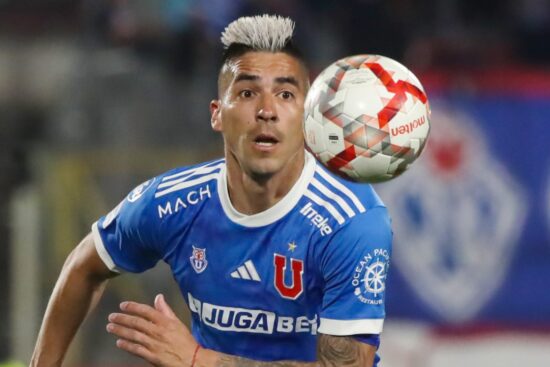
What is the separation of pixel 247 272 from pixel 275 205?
0.31 metres

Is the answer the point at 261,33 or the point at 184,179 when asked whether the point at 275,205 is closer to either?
the point at 184,179

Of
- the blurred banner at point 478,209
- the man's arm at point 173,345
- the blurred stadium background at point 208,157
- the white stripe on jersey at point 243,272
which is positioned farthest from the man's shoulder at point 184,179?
the blurred banner at point 478,209

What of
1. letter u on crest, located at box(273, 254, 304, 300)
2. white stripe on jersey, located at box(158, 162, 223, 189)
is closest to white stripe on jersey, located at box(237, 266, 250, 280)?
letter u on crest, located at box(273, 254, 304, 300)

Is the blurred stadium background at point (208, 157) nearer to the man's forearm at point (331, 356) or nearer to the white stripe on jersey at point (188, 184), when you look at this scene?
A: the white stripe on jersey at point (188, 184)

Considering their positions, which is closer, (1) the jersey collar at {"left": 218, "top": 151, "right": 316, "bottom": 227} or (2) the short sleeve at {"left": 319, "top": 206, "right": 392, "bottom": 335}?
(2) the short sleeve at {"left": 319, "top": 206, "right": 392, "bottom": 335}

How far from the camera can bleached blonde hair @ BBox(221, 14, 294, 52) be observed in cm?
545

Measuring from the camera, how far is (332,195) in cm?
541

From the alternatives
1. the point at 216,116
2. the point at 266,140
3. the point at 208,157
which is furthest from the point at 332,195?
the point at 208,157

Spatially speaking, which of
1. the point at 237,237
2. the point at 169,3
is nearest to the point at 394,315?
the point at 169,3

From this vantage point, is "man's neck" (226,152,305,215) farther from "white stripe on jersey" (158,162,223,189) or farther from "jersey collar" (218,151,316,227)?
"white stripe on jersey" (158,162,223,189)

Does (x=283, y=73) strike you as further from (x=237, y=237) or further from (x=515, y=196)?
(x=515, y=196)

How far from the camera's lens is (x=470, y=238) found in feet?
30.0

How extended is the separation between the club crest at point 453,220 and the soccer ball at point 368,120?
406cm

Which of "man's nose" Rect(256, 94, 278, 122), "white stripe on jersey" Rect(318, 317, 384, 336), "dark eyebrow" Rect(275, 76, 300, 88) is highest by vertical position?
"dark eyebrow" Rect(275, 76, 300, 88)
